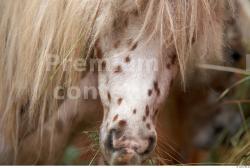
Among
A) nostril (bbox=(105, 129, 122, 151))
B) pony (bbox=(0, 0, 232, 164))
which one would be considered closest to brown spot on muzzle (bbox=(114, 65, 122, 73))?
pony (bbox=(0, 0, 232, 164))

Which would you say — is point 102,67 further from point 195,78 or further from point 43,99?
point 195,78

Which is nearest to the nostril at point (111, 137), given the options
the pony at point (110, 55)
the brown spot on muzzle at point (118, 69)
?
the pony at point (110, 55)

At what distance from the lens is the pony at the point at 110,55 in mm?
979

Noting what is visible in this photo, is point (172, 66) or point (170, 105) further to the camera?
point (170, 105)

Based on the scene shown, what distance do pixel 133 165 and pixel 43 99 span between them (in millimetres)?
282

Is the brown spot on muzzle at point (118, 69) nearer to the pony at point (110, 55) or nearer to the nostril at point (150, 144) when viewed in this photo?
the pony at point (110, 55)

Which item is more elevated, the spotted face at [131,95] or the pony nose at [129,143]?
the spotted face at [131,95]

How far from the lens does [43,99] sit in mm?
1167

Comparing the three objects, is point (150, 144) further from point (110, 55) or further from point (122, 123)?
point (110, 55)

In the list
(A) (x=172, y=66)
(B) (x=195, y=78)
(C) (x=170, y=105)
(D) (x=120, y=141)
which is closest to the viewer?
(D) (x=120, y=141)

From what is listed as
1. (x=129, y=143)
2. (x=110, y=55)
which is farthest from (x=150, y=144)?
(x=110, y=55)

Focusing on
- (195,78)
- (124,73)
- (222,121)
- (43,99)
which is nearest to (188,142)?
(222,121)

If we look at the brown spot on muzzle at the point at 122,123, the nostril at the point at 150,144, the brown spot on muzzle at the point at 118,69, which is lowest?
the nostril at the point at 150,144

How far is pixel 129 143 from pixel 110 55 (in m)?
0.17
